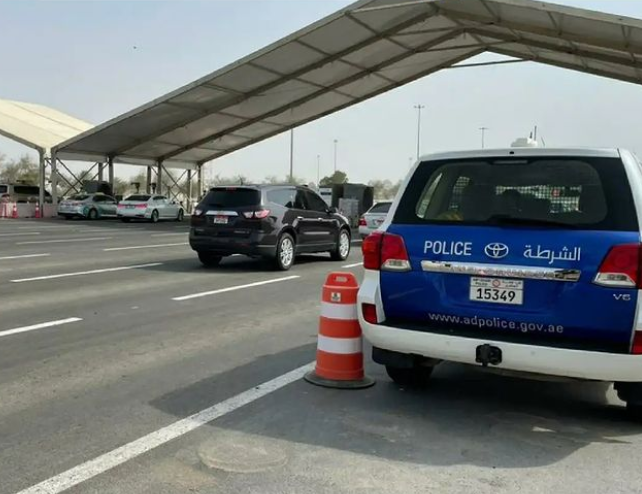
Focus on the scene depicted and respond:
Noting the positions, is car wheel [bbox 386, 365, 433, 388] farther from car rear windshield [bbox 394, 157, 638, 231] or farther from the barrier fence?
the barrier fence

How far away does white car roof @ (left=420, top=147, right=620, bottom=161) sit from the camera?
14.8ft

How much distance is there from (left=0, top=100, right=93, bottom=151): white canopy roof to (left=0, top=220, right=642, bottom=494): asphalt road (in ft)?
107

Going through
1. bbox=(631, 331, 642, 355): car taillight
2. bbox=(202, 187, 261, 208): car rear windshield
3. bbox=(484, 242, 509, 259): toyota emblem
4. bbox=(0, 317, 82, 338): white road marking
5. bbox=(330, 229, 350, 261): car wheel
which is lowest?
bbox=(0, 317, 82, 338): white road marking

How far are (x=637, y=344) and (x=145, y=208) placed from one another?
3248 centimetres

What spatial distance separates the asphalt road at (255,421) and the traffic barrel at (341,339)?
221mm

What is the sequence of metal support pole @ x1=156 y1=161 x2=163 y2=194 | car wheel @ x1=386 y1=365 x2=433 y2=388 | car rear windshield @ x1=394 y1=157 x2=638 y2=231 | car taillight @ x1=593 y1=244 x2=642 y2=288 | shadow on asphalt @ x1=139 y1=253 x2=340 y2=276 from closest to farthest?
1. car taillight @ x1=593 y1=244 x2=642 y2=288
2. car rear windshield @ x1=394 y1=157 x2=638 y2=231
3. car wheel @ x1=386 y1=365 x2=433 y2=388
4. shadow on asphalt @ x1=139 y1=253 x2=340 y2=276
5. metal support pole @ x1=156 y1=161 x2=163 y2=194

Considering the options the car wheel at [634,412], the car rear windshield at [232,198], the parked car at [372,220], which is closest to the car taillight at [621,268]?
the car wheel at [634,412]

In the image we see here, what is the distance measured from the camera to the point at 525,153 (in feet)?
15.6

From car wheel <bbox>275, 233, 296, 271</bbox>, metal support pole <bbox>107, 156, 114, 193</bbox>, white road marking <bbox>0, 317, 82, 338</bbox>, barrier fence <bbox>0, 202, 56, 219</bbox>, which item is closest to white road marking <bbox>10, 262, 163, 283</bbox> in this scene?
car wheel <bbox>275, 233, 296, 271</bbox>

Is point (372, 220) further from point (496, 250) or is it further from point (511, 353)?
point (511, 353)

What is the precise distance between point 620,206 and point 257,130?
38.3m

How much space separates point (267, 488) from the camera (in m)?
3.54

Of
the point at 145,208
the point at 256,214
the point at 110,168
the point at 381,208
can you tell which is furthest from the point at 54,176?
the point at 256,214

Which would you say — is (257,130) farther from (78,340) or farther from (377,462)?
(377,462)
